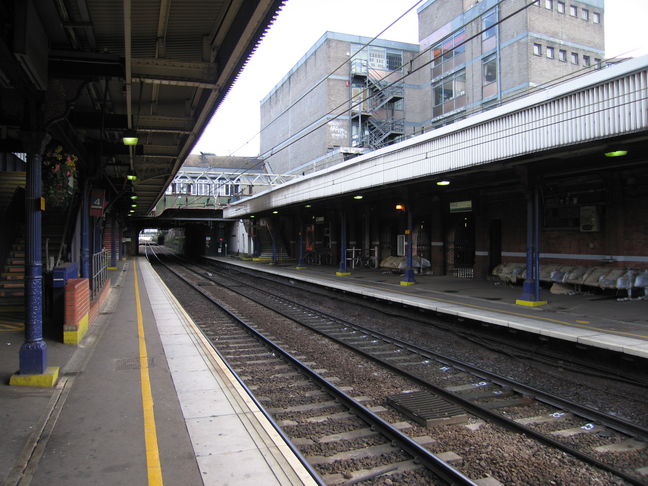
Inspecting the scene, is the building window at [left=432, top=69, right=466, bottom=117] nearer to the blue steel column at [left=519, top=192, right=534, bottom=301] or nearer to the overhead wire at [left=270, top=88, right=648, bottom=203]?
the overhead wire at [left=270, top=88, right=648, bottom=203]

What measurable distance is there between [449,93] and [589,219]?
24478 mm

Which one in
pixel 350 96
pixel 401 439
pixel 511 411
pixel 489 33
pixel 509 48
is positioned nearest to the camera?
Answer: pixel 401 439

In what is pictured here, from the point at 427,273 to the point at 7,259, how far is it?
673 inches

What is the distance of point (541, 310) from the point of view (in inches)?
459

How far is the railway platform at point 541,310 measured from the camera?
337 inches

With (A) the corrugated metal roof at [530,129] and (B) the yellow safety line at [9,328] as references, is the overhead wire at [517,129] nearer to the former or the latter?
(A) the corrugated metal roof at [530,129]

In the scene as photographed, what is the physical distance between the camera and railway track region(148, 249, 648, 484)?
16.4ft

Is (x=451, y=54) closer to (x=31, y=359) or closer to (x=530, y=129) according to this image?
(x=530, y=129)

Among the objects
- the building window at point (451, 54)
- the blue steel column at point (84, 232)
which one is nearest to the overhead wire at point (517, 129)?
the blue steel column at point (84, 232)

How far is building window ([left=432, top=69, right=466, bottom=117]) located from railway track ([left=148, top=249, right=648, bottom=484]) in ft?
96.4

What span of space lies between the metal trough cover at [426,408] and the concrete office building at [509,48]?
970 inches

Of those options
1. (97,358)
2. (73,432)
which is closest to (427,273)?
(97,358)

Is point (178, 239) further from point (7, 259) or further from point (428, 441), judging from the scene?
point (428, 441)

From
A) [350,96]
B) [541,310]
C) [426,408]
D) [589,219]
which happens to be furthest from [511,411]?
[350,96]
